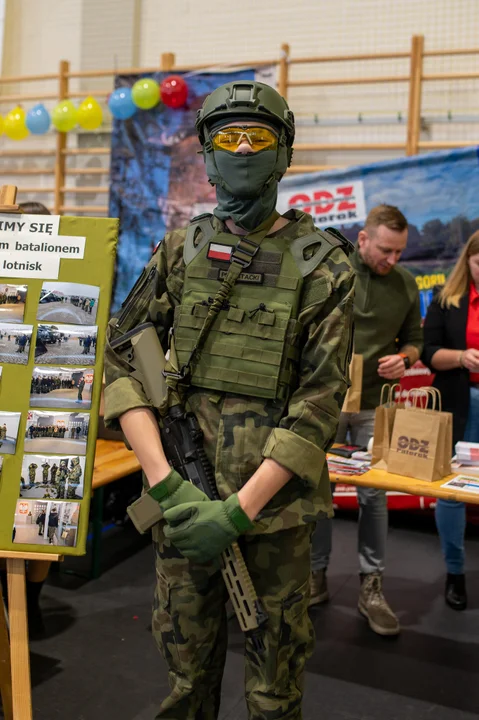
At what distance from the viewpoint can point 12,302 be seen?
1.81 metres

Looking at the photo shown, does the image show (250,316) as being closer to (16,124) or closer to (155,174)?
(155,174)

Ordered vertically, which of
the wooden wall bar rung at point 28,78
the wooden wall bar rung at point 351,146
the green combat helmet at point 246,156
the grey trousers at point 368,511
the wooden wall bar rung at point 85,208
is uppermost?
the wooden wall bar rung at point 28,78

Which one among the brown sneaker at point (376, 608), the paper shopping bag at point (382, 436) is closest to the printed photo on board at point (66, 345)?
the paper shopping bag at point (382, 436)

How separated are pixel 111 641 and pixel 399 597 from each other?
1.33m

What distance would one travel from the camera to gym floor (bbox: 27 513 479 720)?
221cm

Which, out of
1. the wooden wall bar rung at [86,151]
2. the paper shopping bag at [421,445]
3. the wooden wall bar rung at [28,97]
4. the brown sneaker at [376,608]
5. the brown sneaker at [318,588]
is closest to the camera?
the paper shopping bag at [421,445]

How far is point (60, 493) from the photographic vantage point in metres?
1.78

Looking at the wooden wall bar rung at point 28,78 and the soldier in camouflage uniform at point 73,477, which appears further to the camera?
the wooden wall bar rung at point 28,78

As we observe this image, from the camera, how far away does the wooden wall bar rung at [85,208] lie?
5629 millimetres

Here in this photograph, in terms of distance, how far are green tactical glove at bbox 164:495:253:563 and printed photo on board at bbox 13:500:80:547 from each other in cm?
50

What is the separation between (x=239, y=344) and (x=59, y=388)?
587mm

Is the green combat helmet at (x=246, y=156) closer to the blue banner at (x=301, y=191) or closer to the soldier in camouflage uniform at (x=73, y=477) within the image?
the soldier in camouflage uniform at (x=73, y=477)

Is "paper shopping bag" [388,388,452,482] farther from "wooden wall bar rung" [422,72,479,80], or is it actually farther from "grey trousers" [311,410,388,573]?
"wooden wall bar rung" [422,72,479,80]

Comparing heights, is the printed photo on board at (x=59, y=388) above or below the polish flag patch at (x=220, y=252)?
below
